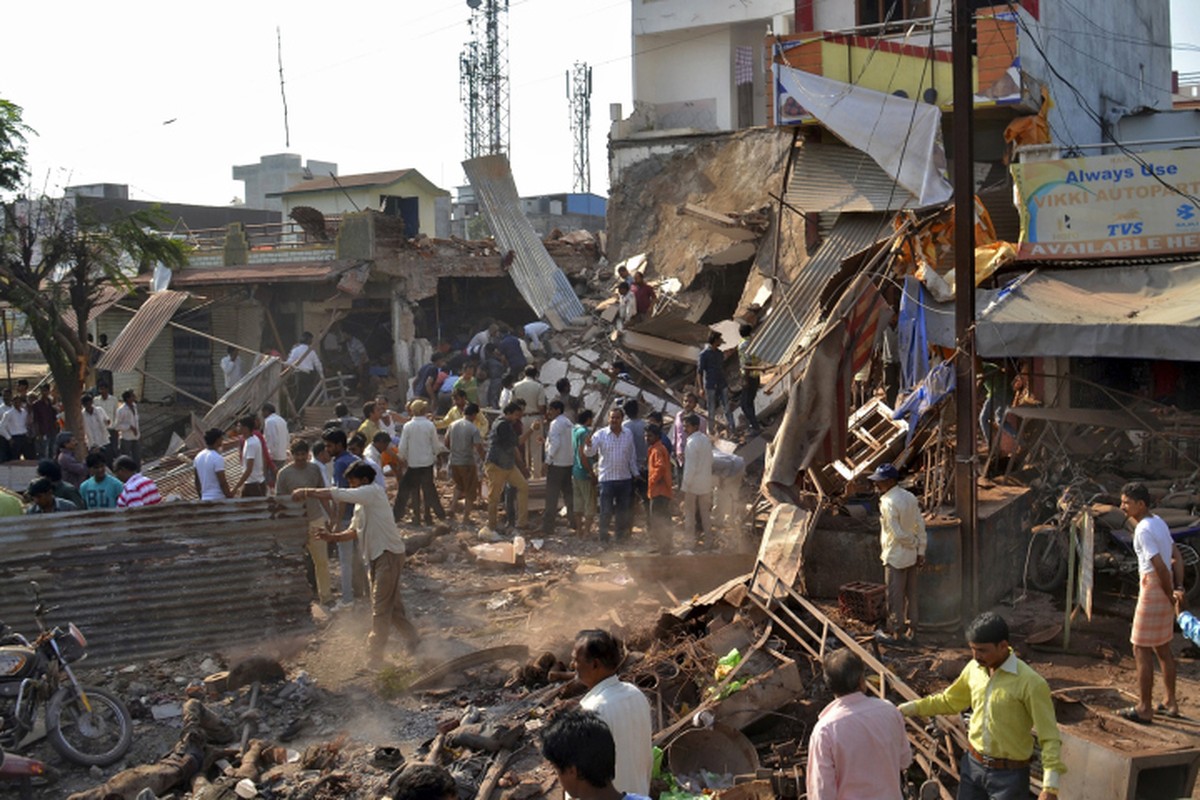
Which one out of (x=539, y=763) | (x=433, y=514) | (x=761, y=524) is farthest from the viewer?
(x=433, y=514)

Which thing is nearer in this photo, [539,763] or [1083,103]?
[539,763]

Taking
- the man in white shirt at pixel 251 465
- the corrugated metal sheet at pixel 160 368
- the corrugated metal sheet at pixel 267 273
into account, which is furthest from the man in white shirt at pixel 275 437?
the corrugated metal sheet at pixel 160 368

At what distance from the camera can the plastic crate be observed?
919 cm

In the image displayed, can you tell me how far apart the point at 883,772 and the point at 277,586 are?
6560 millimetres

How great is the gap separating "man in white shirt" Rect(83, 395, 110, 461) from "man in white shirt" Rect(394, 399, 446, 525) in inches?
212

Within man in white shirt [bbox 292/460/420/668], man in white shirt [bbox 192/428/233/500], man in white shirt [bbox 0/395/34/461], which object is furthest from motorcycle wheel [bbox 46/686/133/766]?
man in white shirt [bbox 0/395/34/461]

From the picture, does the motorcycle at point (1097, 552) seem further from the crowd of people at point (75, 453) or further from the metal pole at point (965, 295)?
the crowd of people at point (75, 453)

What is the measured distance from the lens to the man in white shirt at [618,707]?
412 cm

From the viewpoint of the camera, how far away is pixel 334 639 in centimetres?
966

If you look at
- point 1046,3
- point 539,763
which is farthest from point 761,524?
point 1046,3

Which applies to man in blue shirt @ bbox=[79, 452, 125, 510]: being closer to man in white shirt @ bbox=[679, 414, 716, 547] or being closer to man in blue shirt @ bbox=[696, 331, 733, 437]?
man in white shirt @ bbox=[679, 414, 716, 547]

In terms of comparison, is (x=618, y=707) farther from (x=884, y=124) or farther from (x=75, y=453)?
(x=884, y=124)

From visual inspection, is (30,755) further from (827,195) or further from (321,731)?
(827,195)

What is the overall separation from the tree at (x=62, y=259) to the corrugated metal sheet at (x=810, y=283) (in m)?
9.76
